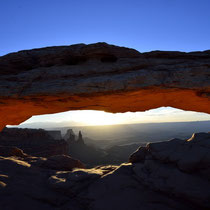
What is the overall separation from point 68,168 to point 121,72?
260 inches

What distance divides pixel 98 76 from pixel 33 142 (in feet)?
84.5

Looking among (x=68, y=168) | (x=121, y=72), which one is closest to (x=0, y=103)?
(x=68, y=168)

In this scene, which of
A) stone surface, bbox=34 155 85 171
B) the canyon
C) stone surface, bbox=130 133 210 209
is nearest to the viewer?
stone surface, bbox=130 133 210 209

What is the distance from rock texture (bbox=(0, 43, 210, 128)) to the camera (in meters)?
7.95

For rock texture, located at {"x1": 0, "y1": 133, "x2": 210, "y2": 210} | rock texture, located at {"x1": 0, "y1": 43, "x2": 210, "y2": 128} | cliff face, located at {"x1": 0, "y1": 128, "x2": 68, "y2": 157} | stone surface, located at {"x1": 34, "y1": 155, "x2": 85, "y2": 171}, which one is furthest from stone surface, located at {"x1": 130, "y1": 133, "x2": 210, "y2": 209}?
cliff face, located at {"x1": 0, "y1": 128, "x2": 68, "y2": 157}

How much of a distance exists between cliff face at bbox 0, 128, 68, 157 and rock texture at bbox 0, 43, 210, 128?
18830 millimetres

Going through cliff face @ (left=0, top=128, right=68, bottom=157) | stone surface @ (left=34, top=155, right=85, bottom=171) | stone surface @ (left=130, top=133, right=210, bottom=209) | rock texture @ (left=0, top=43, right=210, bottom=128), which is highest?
rock texture @ (left=0, top=43, right=210, bottom=128)

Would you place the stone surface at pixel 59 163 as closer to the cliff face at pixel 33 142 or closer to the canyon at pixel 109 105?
the canyon at pixel 109 105

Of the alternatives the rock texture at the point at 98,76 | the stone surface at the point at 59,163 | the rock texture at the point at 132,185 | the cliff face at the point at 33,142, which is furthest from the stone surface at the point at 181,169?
the cliff face at the point at 33,142

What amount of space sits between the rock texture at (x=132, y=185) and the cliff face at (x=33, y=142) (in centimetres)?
1942

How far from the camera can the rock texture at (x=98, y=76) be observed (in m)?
7.95

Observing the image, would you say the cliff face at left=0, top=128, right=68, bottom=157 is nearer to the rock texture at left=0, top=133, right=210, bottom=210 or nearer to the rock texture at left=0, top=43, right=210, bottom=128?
the rock texture at left=0, top=43, right=210, bottom=128

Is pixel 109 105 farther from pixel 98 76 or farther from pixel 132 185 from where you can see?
pixel 132 185

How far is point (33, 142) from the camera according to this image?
94.7 ft
